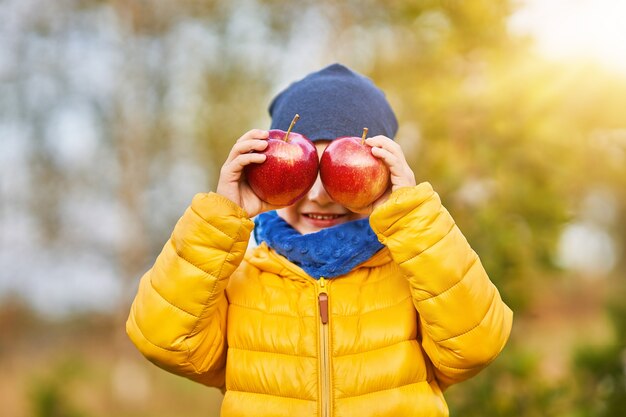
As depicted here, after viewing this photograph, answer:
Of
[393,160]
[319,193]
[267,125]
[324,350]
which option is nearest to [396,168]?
[393,160]

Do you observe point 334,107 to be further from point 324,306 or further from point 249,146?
point 324,306

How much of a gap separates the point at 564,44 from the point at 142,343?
8.72 feet

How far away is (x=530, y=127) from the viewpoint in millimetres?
3141

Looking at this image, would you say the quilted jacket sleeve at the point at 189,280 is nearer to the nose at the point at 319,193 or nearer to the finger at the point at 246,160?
the finger at the point at 246,160

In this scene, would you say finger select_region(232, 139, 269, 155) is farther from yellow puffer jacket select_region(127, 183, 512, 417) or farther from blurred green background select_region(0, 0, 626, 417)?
blurred green background select_region(0, 0, 626, 417)

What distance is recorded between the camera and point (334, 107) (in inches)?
68.8

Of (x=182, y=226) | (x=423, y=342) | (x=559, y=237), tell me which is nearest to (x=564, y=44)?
(x=559, y=237)

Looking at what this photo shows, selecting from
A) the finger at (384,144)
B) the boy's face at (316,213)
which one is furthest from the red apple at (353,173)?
the boy's face at (316,213)

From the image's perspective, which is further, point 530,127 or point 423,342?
point 530,127

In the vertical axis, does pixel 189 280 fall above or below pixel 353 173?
below

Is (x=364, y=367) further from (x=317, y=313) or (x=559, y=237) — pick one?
(x=559, y=237)

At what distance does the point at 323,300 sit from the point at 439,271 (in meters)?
0.31

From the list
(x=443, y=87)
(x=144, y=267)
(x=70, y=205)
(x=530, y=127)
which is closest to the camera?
(x=530, y=127)

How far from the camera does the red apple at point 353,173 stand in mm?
1488
